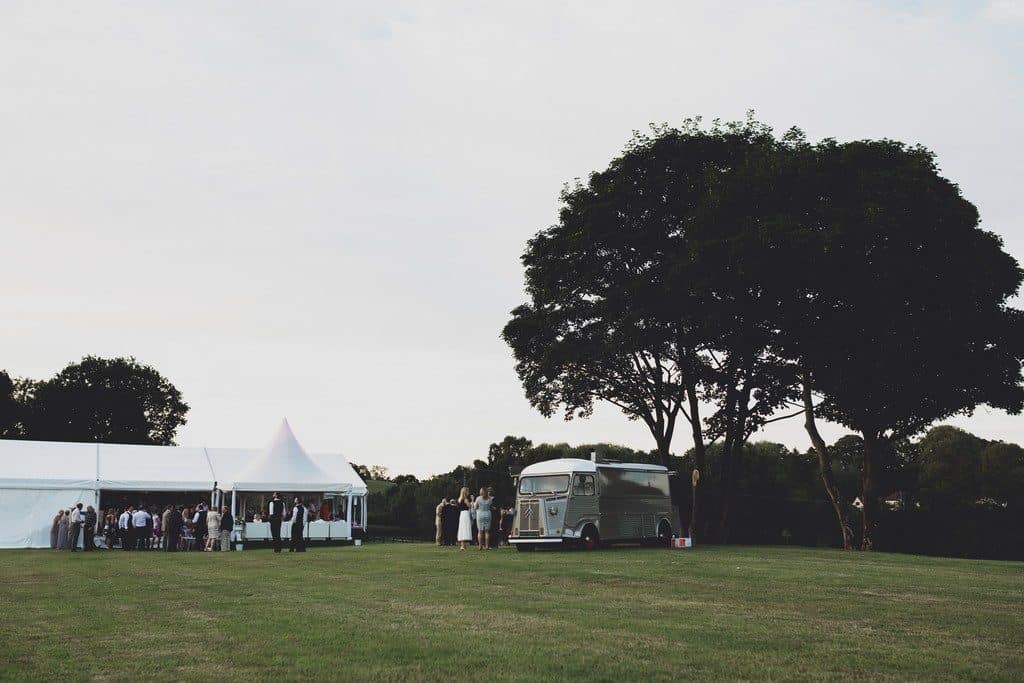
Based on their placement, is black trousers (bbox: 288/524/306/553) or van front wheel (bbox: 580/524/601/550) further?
black trousers (bbox: 288/524/306/553)

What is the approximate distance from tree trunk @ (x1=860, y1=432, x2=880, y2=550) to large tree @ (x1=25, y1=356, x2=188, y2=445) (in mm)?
50569

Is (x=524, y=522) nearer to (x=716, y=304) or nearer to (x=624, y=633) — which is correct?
(x=716, y=304)

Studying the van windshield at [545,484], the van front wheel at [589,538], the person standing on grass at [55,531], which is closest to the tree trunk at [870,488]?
the van front wheel at [589,538]

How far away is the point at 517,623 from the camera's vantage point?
452 inches

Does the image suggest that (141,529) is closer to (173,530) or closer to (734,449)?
(173,530)

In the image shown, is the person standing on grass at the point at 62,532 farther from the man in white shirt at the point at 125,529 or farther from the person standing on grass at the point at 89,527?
the man in white shirt at the point at 125,529

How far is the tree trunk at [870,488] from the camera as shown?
34062 millimetres

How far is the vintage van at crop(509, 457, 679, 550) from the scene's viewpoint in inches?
1146

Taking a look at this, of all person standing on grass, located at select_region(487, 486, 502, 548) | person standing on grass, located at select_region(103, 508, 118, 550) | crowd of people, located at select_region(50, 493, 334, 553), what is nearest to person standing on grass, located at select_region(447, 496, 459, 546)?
person standing on grass, located at select_region(487, 486, 502, 548)

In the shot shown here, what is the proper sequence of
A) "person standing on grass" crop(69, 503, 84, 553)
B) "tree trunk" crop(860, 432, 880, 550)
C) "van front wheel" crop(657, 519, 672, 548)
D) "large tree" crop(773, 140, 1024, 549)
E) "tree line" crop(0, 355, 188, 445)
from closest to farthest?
"large tree" crop(773, 140, 1024, 549) → "van front wheel" crop(657, 519, 672, 548) → "person standing on grass" crop(69, 503, 84, 553) → "tree trunk" crop(860, 432, 880, 550) → "tree line" crop(0, 355, 188, 445)

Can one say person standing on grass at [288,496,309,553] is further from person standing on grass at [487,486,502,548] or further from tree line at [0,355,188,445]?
tree line at [0,355,188,445]

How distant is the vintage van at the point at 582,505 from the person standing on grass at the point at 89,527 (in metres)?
14.7

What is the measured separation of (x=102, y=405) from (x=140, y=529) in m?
35.5

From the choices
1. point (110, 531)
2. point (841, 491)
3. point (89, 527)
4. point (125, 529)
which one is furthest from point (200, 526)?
point (841, 491)
